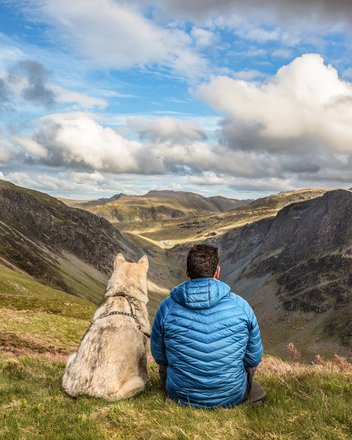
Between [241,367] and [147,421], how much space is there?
2194mm

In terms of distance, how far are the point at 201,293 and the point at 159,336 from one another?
1.53 m

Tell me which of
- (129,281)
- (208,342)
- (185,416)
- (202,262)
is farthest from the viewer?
(129,281)

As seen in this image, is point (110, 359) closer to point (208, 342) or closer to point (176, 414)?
point (176, 414)

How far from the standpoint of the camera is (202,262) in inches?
329

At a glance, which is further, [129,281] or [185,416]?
[129,281]

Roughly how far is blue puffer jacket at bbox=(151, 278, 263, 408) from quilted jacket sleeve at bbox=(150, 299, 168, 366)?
0.67 feet

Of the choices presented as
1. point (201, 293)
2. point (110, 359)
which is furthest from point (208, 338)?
point (110, 359)

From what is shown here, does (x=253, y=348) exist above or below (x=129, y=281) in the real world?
below

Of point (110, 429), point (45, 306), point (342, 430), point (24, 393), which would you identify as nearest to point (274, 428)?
point (342, 430)

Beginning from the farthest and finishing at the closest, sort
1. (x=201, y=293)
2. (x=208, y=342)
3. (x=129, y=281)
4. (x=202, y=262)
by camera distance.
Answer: (x=129, y=281)
(x=202, y=262)
(x=201, y=293)
(x=208, y=342)

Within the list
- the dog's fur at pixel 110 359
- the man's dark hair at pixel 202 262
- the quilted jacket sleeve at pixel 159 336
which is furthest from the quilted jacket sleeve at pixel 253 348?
the dog's fur at pixel 110 359

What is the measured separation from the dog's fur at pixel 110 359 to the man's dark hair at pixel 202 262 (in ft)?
9.26

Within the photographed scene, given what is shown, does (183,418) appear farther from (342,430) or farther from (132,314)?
(132,314)

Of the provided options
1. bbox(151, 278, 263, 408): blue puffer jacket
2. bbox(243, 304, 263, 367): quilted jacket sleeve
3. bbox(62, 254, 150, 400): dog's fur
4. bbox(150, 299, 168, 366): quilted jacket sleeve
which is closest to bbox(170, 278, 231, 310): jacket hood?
bbox(151, 278, 263, 408): blue puffer jacket
